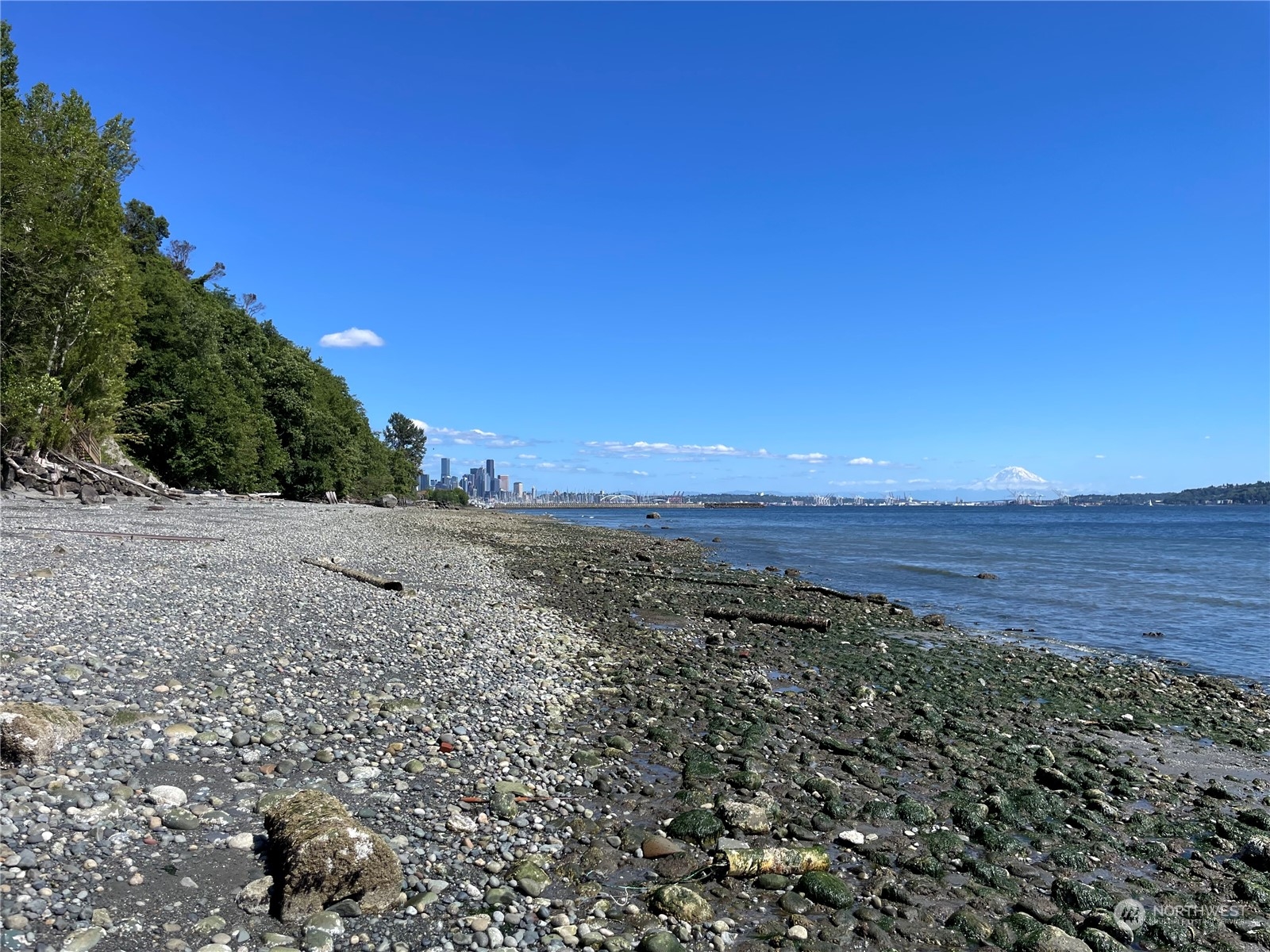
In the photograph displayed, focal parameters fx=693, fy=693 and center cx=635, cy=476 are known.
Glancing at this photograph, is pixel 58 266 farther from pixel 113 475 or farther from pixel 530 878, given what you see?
pixel 530 878

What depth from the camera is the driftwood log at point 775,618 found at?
53.7 ft

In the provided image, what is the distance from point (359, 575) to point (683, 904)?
14.0 meters

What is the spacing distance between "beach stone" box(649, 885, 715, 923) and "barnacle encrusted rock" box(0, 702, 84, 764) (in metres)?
4.85

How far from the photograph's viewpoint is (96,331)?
31.8 m

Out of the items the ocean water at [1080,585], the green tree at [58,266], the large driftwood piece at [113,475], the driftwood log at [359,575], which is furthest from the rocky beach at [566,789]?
the large driftwood piece at [113,475]

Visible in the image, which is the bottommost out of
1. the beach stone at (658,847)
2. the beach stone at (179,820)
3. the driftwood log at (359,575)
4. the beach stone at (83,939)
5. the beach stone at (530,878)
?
the beach stone at (658,847)

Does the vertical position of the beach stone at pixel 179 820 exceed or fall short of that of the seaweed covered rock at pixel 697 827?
it exceeds it

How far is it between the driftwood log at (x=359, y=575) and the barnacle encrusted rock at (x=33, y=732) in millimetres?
10173

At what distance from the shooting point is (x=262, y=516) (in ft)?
116

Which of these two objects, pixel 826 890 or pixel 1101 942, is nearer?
pixel 1101 942

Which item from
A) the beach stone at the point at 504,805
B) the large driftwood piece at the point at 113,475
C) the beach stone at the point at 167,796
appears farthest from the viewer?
the large driftwood piece at the point at 113,475

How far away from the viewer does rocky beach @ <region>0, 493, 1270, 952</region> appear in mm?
4488

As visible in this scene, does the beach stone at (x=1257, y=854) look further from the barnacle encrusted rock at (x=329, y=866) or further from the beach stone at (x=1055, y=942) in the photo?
the barnacle encrusted rock at (x=329, y=866)

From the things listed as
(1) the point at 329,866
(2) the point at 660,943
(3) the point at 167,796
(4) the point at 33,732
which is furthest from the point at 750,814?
(4) the point at 33,732
